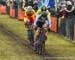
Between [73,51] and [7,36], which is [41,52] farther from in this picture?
[7,36]

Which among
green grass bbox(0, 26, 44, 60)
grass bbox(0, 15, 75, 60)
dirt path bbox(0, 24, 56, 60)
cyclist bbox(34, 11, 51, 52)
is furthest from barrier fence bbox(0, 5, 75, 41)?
cyclist bbox(34, 11, 51, 52)

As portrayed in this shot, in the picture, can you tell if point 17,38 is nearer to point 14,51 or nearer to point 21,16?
point 14,51

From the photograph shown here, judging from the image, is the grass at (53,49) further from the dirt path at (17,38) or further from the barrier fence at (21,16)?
the barrier fence at (21,16)

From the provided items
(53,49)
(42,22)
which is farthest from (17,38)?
(42,22)

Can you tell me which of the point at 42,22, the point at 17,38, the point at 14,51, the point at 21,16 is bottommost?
the point at 21,16

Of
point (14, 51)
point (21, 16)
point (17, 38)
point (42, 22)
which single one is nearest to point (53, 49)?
point (14, 51)

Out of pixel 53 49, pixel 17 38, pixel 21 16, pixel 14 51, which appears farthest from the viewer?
pixel 21 16

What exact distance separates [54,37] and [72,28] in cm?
186

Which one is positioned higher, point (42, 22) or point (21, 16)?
point (42, 22)

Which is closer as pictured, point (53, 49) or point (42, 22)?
point (42, 22)

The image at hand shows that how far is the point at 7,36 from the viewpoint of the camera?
22.1 m

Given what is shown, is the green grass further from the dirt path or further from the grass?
the dirt path

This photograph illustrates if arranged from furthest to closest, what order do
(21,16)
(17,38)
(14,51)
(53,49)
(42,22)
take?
(21,16) < (17,38) < (53,49) < (14,51) < (42,22)

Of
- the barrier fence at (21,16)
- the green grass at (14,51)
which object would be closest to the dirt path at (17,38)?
the green grass at (14,51)
